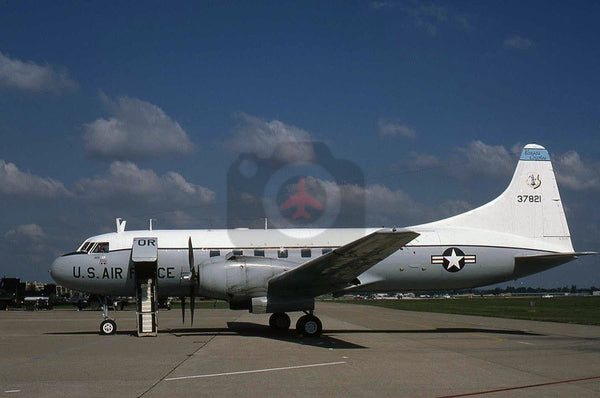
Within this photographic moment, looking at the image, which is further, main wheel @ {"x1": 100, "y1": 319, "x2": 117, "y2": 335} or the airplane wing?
main wheel @ {"x1": 100, "y1": 319, "x2": 117, "y2": 335}

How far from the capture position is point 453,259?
68.5ft

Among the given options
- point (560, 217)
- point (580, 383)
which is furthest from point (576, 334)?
point (580, 383)

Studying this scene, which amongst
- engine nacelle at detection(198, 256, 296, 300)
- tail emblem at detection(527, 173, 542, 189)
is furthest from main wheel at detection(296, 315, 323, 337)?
tail emblem at detection(527, 173, 542, 189)

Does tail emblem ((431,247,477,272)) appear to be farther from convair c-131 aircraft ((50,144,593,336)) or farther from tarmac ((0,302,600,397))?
tarmac ((0,302,600,397))

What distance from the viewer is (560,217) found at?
22.0 metres

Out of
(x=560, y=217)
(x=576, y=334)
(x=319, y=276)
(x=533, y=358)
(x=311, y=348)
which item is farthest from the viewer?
(x=560, y=217)

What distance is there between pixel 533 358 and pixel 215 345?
8.05 meters

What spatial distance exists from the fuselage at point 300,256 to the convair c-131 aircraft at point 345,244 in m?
0.03

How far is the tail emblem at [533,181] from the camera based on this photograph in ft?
73.1

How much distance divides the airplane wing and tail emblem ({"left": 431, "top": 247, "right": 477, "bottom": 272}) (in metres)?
3.63

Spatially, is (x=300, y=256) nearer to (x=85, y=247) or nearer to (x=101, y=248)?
(x=101, y=248)

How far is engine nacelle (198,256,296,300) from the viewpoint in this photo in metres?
18.1

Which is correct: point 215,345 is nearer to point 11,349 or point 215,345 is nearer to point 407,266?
point 11,349

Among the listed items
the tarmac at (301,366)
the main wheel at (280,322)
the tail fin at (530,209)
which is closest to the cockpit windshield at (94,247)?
the tarmac at (301,366)
